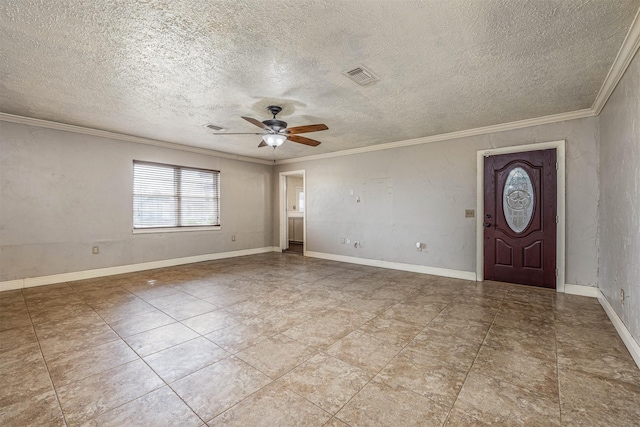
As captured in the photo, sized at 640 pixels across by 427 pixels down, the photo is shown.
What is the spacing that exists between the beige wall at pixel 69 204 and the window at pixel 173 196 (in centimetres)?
19

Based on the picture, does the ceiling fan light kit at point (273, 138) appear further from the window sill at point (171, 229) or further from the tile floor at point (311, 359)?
the window sill at point (171, 229)

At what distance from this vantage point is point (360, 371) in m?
2.06

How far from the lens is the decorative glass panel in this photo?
4230 mm

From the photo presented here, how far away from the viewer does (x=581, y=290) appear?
387 centimetres

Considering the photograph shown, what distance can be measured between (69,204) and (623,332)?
7216 millimetres

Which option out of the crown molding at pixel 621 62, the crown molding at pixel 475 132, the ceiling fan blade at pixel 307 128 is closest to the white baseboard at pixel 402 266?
the crown molding at pixel 475 132

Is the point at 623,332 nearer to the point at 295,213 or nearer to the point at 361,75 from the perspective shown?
the point at 361,75

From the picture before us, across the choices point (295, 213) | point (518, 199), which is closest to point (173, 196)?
point (295, 213)

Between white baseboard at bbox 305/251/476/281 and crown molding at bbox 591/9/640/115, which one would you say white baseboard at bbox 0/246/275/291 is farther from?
crown molding at bbox 591/9/640/115

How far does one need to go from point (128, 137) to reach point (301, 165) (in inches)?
145

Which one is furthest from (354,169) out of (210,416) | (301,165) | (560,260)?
(210,416)

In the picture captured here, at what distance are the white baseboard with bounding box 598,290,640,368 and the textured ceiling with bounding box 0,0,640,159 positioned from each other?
2405 millimetres

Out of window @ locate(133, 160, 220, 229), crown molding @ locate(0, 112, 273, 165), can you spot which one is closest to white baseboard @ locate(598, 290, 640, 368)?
window @ locate(133, 160, 220, 229)

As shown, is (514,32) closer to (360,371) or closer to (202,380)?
(360,371)
